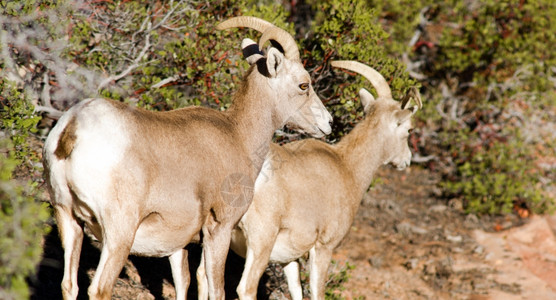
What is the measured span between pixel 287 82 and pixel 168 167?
1839 mm

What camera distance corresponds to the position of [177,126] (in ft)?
17.3

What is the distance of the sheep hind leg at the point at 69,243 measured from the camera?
16.0 feet

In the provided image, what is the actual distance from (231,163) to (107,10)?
402 cm

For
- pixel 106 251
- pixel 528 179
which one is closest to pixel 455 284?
pixel 528 179

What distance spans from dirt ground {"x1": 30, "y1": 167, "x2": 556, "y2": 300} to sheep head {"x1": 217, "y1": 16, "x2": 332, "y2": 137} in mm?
2628

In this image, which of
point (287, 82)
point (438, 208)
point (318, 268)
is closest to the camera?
point (287, 82)

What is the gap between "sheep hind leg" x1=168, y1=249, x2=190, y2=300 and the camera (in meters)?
6.25

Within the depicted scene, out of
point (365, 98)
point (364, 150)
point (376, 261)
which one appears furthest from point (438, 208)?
point (364, 150)

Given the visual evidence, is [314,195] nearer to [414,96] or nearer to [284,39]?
[284,39]

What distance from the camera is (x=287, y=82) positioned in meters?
6.32

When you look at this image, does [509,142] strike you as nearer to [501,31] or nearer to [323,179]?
[501,31]

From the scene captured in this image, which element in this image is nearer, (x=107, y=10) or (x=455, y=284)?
(x=107, y=10)

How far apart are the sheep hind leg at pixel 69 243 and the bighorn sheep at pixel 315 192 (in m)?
1.67

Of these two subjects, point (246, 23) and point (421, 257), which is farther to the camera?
point (421, 257)
